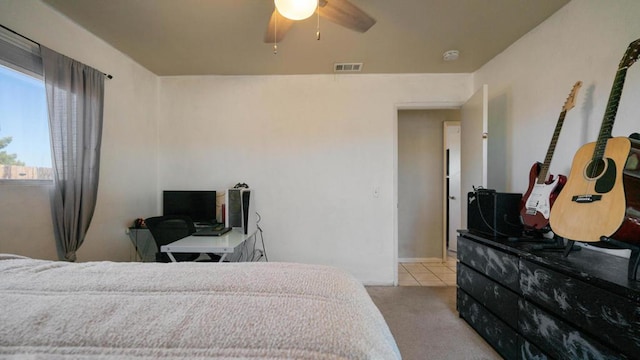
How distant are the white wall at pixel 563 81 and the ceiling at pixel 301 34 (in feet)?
0.58

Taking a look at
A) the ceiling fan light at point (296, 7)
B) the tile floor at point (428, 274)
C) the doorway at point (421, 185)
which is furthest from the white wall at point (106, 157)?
the doorway at point (421, 185)

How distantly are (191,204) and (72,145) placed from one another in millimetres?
1098

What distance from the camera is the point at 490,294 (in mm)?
1723

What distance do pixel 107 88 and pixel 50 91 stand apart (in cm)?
59

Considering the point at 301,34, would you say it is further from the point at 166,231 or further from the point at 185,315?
the point at 185,315

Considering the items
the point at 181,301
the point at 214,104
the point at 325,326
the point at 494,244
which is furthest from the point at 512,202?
the point at 214,104

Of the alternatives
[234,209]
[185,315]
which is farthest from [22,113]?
[185,315]

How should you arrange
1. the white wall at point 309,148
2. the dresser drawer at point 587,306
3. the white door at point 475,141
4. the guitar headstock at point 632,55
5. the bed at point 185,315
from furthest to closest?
the white wall at point 309,148 < the white door at point 475,141 < the guitar headstock at point 632,55 < the dresser drawer at point 587,306 < the bed at point 185,315

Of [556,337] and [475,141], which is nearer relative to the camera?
[556,337]

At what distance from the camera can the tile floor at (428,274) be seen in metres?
2.89

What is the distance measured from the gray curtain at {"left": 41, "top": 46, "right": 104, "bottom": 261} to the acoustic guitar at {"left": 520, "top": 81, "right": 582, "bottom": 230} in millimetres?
3188

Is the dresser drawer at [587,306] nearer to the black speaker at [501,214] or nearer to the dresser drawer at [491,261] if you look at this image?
the dresser drawer at [491,261]

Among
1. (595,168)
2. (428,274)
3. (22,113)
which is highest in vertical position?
(22,113)

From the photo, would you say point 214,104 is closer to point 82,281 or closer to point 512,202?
point 82,281
